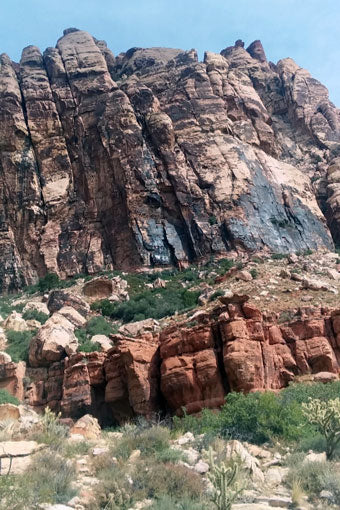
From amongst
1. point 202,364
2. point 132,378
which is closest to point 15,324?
point 132,378

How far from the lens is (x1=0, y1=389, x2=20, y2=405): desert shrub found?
18.2 metres

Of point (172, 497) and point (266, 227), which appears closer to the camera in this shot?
point (172, 497)

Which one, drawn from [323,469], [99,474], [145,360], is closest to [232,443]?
[323,469]

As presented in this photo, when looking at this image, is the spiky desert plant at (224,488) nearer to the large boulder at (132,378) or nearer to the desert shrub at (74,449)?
the desert shrub at (74,449)

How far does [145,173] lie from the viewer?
4716 cm

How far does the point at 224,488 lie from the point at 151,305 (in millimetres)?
28431

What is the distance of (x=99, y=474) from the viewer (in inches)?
364

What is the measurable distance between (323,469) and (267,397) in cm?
440

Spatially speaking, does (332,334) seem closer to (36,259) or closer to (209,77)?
(36,259)

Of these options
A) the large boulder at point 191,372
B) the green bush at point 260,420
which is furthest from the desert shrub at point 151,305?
the green bush at point 260,420

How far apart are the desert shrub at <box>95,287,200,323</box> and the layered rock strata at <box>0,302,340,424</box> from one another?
13827 mm

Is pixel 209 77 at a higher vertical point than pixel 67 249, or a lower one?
higher

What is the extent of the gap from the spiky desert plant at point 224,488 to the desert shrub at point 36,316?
2585 centimetres

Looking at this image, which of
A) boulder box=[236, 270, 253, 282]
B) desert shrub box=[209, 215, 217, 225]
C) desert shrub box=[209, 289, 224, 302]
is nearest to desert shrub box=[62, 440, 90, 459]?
desert shrub box=[209, 289, 224, 302]
